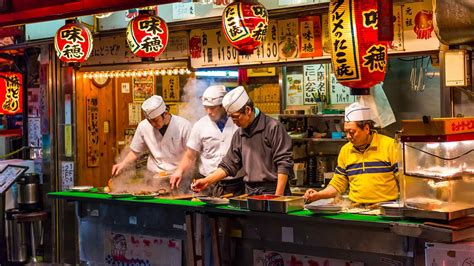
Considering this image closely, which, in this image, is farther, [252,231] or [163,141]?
[163,141]

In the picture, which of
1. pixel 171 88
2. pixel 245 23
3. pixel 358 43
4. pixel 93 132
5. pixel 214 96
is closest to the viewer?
pixel 358 43

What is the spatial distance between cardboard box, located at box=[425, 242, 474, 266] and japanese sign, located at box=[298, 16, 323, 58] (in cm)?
414

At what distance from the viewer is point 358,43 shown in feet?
22.6

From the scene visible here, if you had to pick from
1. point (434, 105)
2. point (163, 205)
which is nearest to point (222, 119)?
point (163, 205)

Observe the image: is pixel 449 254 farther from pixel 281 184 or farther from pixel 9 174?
pixel 9 174

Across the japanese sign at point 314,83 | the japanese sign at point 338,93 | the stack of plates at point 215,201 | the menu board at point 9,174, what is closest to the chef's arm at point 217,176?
the stack of plates at point 215,201

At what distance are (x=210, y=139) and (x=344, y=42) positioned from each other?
10.5 ft

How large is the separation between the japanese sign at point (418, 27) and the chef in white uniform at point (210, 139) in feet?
8.69

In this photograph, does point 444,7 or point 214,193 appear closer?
point 444,7

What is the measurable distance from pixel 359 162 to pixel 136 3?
366cm

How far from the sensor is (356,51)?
6859 millimetres

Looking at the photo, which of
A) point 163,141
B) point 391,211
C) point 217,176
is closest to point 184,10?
point 163,141

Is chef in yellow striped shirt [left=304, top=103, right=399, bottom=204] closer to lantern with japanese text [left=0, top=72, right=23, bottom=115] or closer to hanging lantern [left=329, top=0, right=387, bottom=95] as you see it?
hanging lantern [left=329, top=0, right=387, bottom=95]

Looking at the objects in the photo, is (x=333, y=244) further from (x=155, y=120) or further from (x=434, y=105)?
(x=434, y=105)
